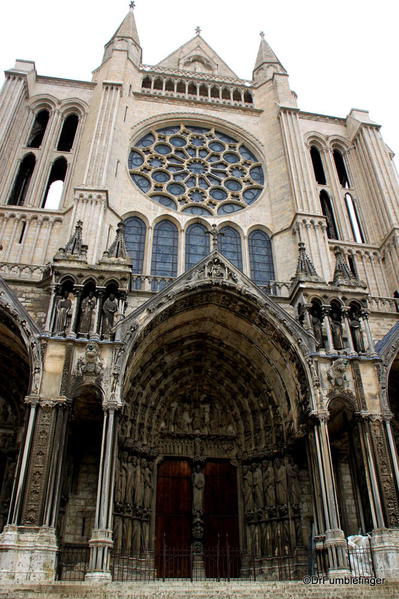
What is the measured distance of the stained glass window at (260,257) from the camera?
46.4 ft

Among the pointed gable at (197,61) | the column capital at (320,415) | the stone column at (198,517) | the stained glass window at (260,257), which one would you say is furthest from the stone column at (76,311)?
the pointed gable at (197,61)

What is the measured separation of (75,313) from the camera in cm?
985

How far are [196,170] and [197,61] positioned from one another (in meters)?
8.83

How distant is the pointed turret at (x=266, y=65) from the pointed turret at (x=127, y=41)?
16.3 ft

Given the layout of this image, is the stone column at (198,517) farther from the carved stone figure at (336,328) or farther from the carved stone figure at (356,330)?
the carved stone figure at (356,330)

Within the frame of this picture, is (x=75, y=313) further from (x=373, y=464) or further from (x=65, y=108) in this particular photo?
(x=65, y=108)

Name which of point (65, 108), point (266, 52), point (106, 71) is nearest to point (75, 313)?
point (65, 108)

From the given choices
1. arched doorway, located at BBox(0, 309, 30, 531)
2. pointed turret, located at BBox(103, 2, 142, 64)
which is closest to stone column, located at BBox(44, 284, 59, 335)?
arched doorway, located at BBox(0, 309, 30, 531)

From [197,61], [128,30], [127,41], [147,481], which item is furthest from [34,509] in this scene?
[197,61]

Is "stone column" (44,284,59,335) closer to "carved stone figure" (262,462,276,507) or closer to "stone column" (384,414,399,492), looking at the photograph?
"carved stone figure" (262,462,276,507)

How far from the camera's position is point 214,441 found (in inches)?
457

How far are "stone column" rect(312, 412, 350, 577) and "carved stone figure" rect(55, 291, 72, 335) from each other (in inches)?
204

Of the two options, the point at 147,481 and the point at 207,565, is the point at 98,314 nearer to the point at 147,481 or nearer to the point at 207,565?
the point at 147,481

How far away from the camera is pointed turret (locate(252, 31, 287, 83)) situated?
65.9 feet
